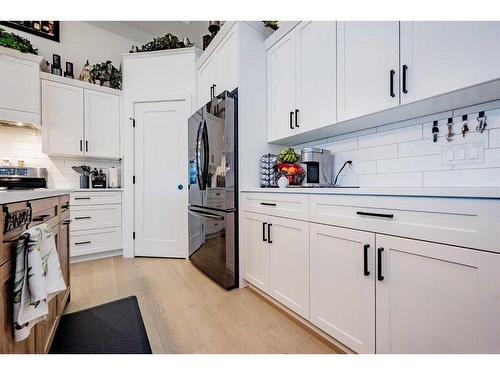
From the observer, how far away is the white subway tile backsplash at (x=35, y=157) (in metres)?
2.75

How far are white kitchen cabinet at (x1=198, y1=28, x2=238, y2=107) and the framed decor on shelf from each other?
208cm

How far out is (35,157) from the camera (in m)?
2.89

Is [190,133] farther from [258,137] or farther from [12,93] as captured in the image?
[12,93]

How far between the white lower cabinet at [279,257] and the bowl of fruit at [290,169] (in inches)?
17.7

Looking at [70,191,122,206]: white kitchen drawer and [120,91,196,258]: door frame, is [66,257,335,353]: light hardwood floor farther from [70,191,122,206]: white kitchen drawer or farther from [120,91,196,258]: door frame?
[70,191,122,206]: white kitchen drawer

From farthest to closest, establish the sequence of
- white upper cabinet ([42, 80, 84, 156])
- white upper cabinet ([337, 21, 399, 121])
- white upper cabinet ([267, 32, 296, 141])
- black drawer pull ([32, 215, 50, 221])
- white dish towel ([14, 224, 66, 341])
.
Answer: white upper cabinet ([42, 80, 84, 156]) < white upper cabinet ([267, 32, 296, 141]) < white upper cabinet ([337, 21, 399, 121]) < black drawer pull ([32, 215, 50, 221]) < white dish towel ([14, 224, 66, 341])

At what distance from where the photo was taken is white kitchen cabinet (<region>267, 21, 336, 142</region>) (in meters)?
1.75

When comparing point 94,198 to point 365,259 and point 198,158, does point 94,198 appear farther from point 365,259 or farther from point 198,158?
point 365,259

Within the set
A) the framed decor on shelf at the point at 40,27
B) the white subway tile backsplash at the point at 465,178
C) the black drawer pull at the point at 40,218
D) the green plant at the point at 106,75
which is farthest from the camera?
the green plant at the point at 106,75

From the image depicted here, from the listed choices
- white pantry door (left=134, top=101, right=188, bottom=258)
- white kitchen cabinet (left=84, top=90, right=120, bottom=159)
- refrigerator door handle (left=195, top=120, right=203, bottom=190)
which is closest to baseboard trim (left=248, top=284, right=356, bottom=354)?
refrigerator door handle (left=195, top=120, right=203, bottom=190)

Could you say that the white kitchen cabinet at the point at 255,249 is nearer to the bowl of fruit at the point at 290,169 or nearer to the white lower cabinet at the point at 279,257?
the white lower cabinet at the point at 279,257

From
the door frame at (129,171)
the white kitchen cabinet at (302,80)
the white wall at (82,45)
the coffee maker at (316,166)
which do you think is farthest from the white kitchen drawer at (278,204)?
the white wall at (82,45)
